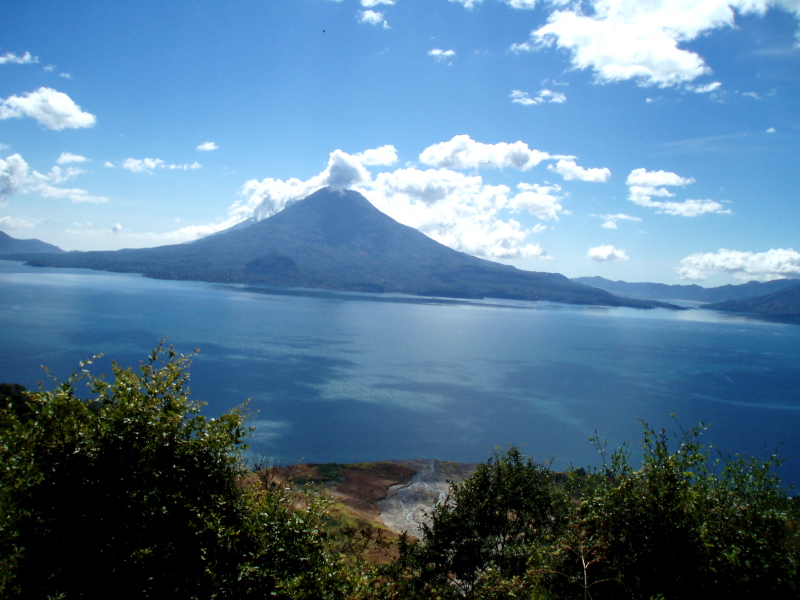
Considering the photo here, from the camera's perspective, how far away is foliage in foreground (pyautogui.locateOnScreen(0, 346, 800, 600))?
6.10 metres

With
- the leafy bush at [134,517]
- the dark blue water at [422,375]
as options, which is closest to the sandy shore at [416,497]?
the dark blue water at [422,375]

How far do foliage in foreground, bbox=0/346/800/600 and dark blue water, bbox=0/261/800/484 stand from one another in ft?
81.3

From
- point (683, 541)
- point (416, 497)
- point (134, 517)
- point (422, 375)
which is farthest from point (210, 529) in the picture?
point (422, 375)

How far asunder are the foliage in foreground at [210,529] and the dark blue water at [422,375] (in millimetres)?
24773

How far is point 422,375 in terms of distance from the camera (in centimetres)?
6031

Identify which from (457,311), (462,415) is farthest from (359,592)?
(457,311)

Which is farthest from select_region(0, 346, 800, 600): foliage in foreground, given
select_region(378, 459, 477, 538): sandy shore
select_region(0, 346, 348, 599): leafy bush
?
select_region(378, 459, 477, 538): sandy shore

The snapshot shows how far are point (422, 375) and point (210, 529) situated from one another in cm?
5439

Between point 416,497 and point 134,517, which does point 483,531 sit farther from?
point 416,497

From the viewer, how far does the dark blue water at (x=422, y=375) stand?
130 feet

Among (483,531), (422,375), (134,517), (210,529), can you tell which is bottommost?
(422,375)

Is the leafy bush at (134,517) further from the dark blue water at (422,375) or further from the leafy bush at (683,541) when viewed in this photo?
the dark blue water at (422,375)

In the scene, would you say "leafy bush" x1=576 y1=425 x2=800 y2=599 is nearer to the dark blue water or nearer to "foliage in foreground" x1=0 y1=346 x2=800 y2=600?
"foliage in foreground" x1=0 y1=346 x2=800 y2=600

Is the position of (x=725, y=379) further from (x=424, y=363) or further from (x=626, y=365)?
(x=424, y=363)
